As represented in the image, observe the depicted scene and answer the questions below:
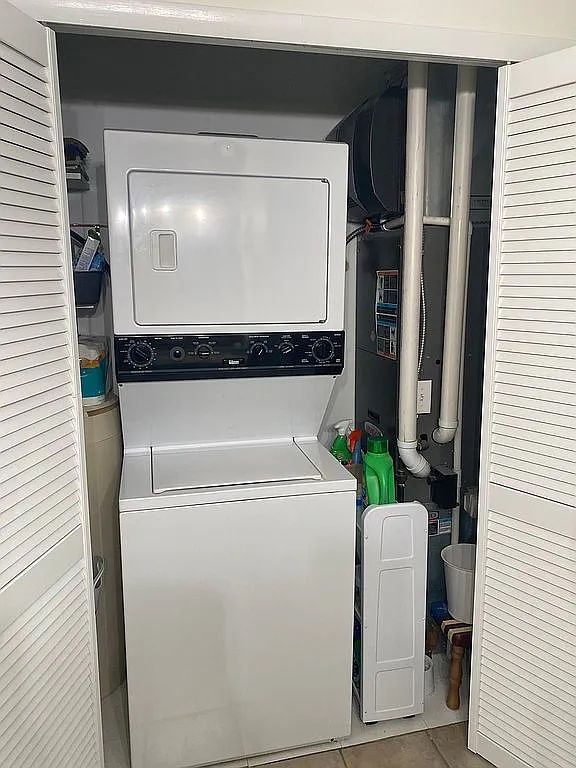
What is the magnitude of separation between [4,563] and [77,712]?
21.2 inches

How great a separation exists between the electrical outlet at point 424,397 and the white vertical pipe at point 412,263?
93 mm

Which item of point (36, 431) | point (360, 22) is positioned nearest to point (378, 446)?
point (36, 431)

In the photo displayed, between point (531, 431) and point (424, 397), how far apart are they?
21.6 inches

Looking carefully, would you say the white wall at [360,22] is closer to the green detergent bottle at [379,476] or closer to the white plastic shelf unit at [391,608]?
the green detergent bottle at [379,476]

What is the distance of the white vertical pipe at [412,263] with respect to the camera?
194cm

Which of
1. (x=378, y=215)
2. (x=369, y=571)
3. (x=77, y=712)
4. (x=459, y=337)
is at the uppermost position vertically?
(x=378, y=215)

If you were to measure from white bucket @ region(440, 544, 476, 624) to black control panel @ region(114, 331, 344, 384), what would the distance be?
2.75 feet

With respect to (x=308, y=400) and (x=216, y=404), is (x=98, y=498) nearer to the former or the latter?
(x=216, y=404)

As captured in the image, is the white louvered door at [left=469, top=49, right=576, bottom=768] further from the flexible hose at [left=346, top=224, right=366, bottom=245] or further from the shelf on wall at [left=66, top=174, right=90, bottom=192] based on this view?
the shelf on wall at [left=66, top=174, right=90, bottom=192]

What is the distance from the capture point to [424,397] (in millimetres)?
2221

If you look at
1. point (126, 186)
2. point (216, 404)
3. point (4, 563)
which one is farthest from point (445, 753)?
point (126, 186)

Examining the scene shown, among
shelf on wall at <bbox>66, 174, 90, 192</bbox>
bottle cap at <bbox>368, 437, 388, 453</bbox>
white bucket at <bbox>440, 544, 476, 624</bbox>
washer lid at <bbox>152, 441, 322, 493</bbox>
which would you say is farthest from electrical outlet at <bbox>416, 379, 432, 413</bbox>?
shelf on wall at <bbox>66, 174, 90, 192</bbox>

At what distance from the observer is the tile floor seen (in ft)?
6.56

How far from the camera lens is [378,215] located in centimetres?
230
